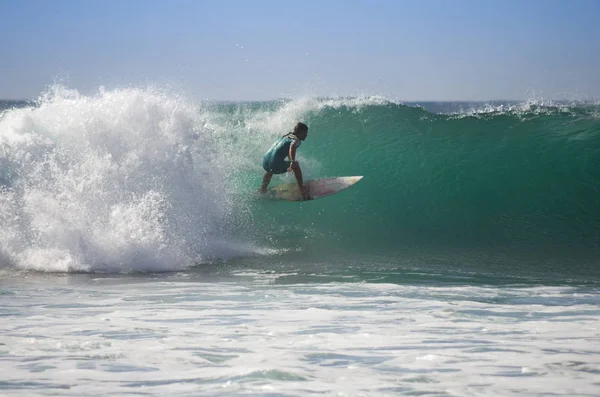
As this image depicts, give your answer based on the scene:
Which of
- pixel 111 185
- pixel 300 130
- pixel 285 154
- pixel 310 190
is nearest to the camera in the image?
pixel 111 185

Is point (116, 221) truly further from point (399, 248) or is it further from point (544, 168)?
point (544, 168)

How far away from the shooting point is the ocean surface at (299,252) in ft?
15.4

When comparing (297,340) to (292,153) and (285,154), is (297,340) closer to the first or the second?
(292,153)

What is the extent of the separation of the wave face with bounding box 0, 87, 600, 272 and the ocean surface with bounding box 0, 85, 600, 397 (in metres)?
0.03

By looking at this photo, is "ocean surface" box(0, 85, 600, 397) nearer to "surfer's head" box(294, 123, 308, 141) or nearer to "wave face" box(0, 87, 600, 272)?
"wave face" box(0, 87, 600, 272)

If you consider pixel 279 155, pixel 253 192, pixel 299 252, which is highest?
pixel 279 155

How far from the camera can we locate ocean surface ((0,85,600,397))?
4.69 m

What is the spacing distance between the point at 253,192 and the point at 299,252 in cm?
173

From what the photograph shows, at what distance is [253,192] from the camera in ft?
36.5

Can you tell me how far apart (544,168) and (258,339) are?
876 centimetres

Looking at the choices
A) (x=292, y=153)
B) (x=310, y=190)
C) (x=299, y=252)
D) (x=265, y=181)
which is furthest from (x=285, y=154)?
(x=299, y=252)

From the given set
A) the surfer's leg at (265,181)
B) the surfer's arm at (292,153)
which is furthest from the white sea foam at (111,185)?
the surfer's arm at (292,153)

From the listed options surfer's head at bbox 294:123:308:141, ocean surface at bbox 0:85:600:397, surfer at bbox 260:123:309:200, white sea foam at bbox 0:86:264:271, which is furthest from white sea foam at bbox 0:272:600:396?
surfer's head at bbox 294:123:308:141

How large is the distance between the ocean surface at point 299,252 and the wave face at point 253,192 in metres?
0.03
